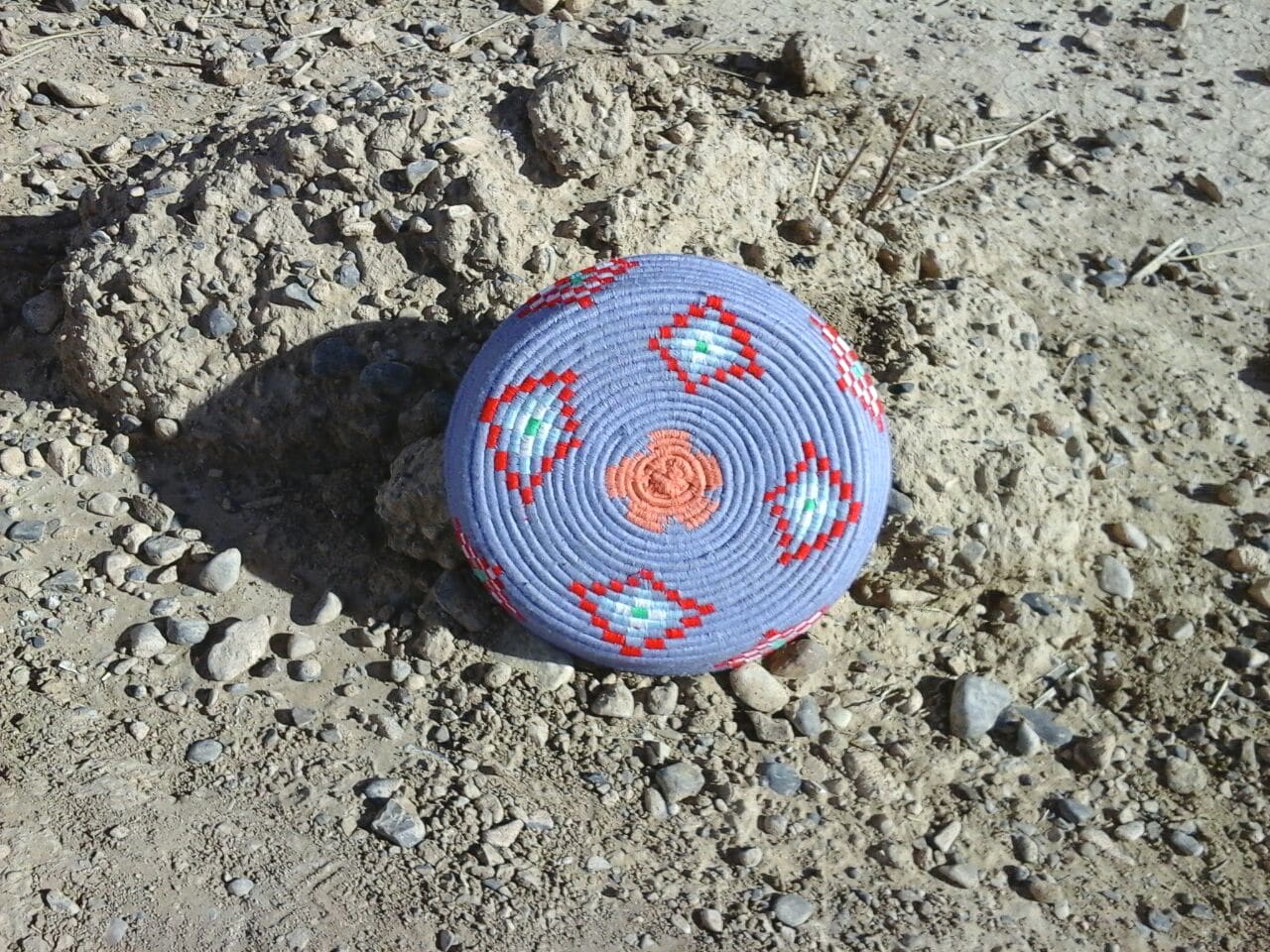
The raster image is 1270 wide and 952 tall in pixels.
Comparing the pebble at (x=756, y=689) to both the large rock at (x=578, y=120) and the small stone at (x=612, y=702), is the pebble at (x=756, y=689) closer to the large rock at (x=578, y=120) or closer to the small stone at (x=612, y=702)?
the small stone at (x=612, y=702)

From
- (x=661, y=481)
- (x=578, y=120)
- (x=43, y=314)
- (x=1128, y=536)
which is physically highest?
(x=578, y=120)

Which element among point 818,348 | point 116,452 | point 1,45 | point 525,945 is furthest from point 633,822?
point 1,45

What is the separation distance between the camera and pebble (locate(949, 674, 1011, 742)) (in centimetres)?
358

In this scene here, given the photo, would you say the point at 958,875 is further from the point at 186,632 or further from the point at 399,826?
the point at 186,632

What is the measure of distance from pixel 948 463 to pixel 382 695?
1575 mm

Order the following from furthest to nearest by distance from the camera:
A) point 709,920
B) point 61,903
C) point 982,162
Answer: point 982,162, point 709,920, point 61,903

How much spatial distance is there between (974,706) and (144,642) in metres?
2.09

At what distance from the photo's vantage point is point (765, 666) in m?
3.62

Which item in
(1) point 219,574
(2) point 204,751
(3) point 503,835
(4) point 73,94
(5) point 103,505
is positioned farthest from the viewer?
(4) point 73,94

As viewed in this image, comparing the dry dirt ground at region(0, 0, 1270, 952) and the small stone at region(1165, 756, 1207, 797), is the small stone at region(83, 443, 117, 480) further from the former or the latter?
the small stone at region(1165, 756, 1207, 797)

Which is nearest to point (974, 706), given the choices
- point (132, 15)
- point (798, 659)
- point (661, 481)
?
point (798, 659)

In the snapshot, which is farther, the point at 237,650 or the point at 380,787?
the point at 237,650

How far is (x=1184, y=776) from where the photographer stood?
11.6ft

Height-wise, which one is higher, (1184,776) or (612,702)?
(612,702)
